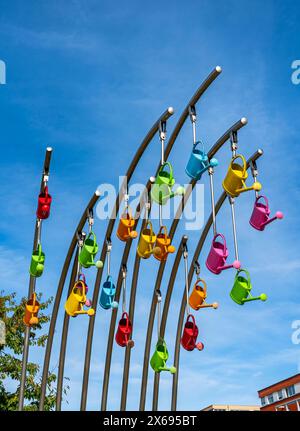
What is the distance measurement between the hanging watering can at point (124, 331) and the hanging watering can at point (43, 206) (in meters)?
1.84

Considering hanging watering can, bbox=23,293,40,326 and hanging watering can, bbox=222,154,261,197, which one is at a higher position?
hanging watering can, bbox=222,154,261,197

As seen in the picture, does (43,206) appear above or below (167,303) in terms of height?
above

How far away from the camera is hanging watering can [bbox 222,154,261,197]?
6.70 meters

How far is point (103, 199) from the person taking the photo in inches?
348

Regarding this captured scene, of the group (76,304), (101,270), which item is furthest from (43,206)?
(76,304)

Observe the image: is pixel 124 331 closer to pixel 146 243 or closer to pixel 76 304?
pixel 76 304

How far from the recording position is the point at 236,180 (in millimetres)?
6746

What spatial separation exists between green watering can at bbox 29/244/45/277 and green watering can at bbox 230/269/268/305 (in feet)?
9.53

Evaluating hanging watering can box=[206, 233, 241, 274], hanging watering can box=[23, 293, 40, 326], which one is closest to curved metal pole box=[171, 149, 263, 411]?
hanging watering can box=[206, 233, 241, 274]

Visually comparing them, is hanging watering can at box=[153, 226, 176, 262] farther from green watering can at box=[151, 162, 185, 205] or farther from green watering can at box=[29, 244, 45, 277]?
green watering can at box=[29, 244, 45, 277]

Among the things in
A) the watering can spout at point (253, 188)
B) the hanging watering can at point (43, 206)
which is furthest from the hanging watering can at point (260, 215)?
the hanging watering can at point (43, 206)

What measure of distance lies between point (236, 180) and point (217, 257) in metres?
0.99

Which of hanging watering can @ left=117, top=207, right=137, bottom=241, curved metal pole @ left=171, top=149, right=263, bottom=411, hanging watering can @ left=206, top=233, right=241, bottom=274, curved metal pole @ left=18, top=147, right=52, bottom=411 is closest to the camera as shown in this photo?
hanging watering can @ left=206, top=233, right=241, bottom=274
